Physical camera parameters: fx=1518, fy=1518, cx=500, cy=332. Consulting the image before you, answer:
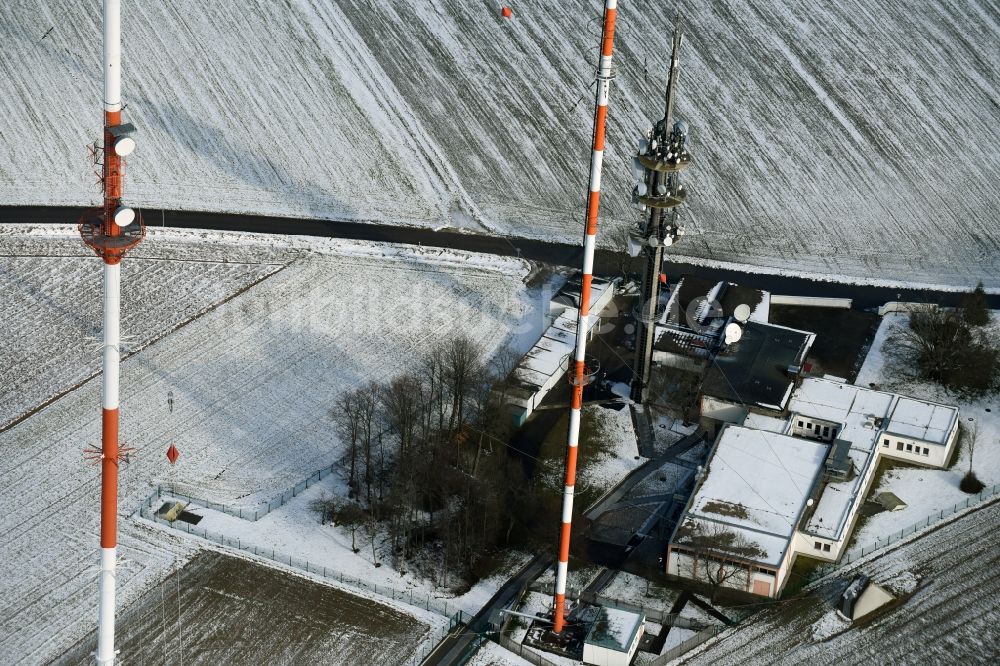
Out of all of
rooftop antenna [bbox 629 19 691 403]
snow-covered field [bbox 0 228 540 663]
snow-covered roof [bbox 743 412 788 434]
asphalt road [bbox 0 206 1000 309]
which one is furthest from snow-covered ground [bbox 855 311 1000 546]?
snow-covered field [bbox 0 228 540 663]

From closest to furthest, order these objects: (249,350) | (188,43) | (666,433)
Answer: (666,433) → (249,350) → (188,43)

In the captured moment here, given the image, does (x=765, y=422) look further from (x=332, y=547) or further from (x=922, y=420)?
(x=332, y=547)

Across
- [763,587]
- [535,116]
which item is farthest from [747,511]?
[535,116]

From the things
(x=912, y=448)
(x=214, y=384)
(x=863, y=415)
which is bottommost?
(x=214, y=384)

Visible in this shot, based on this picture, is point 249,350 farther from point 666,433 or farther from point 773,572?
point 773,572

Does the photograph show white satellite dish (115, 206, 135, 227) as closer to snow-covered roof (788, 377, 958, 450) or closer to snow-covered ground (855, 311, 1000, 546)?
snow-covered ground (855, 311, 1000, 546)

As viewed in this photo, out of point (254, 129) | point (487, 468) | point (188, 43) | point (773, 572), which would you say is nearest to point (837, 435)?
point (773, 572)
